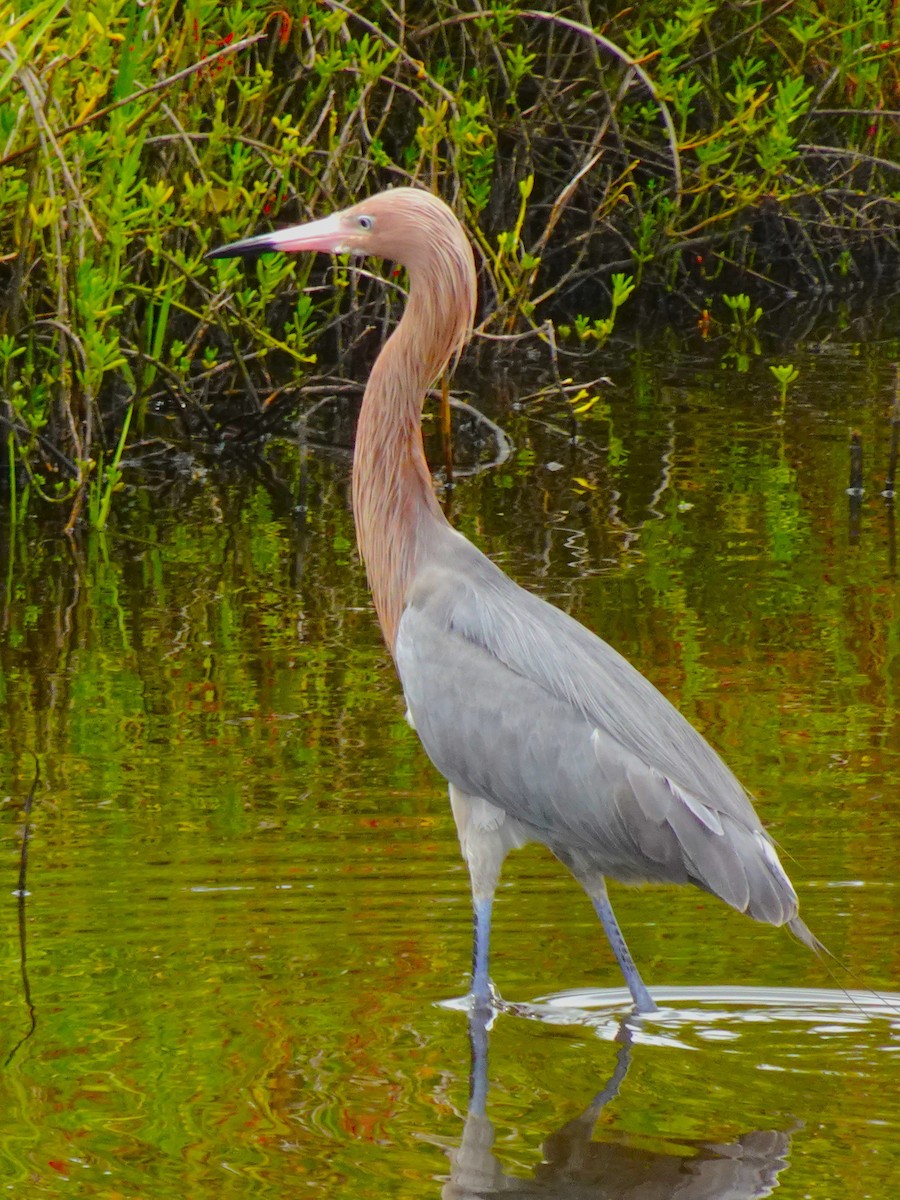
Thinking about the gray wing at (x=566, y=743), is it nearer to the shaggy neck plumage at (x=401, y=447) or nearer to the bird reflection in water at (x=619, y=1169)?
the shaggy neck plumage at (x=401, y=447)

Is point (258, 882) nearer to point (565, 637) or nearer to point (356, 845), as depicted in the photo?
point (356, 845)

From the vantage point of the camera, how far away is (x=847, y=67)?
12500 mm

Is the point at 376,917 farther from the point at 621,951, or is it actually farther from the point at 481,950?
the point at 621,951

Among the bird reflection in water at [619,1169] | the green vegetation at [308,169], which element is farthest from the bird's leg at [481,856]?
the green vegetation at [308,169]

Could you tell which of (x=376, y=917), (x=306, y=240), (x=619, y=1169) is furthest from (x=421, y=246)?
(x=619, y=1169)

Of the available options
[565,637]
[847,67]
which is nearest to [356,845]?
[565,637]

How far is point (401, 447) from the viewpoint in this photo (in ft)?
16.6

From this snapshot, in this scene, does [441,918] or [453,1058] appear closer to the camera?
[453,1058]

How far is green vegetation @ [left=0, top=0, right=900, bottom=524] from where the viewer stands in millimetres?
7840

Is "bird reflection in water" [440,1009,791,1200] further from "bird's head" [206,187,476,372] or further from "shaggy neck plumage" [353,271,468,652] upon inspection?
"bird's head" [206,187,476,372]

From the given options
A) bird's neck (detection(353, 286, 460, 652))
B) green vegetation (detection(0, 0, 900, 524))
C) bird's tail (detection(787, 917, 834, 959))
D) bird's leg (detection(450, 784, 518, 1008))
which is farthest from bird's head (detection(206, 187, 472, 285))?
bird's tail (detection(787, 917, 834, 959))

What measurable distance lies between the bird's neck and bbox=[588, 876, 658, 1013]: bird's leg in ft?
3.06

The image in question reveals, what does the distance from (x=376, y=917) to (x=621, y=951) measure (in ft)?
2.14

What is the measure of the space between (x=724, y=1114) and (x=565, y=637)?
4.13 ft
